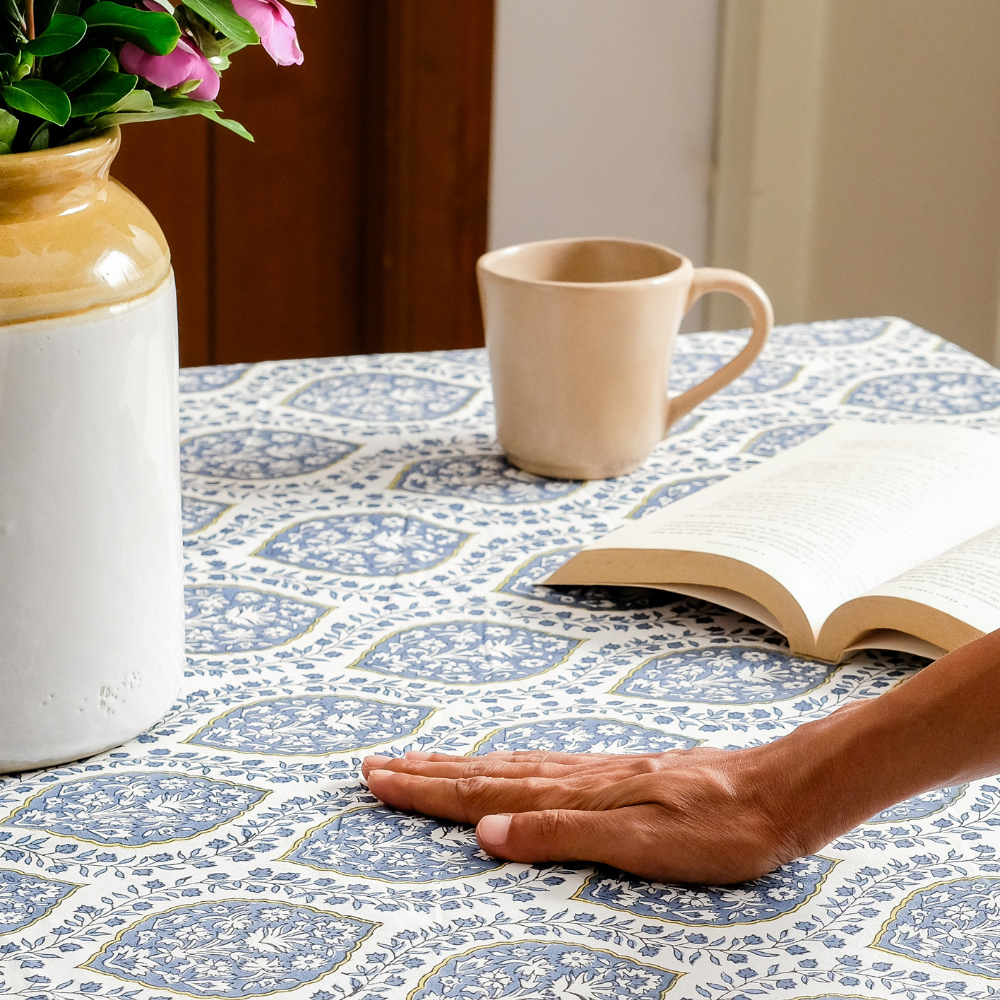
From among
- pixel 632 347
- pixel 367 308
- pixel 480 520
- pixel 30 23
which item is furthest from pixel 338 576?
pixel 367 308

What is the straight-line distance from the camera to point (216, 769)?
2.18 feet

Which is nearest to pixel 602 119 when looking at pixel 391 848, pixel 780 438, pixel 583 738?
pixel 780 438

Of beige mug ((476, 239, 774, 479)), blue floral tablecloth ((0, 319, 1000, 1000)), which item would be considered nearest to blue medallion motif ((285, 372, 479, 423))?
blue floral tablecloth ((0, 319, 1000, 1000))

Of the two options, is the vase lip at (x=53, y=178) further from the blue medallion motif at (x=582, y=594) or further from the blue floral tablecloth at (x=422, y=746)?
the blue medallion motif at (x=582, y=594)

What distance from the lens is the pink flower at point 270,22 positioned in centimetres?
61

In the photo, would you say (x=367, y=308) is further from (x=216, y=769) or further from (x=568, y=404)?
(x=216, y=769)

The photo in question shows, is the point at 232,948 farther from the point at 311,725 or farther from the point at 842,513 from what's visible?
the point at 842,513

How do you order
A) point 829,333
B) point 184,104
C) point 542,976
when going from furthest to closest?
point 829,333 < point 184,104 < point 542,976

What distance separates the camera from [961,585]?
0.76 m

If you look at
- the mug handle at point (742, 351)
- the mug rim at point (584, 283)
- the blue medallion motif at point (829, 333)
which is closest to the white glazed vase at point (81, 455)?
the mug rim at point (584, 283)

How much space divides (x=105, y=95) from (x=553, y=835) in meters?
0.37

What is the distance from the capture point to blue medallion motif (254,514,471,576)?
2.91 ft

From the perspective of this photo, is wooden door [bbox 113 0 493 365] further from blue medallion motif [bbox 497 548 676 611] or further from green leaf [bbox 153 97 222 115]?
green leaf [bbox 153 97 222 115]

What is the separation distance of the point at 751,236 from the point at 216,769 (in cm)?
187
